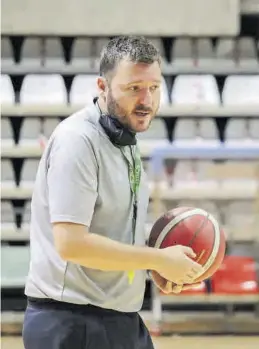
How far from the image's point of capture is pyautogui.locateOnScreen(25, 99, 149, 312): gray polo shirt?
5.23ft

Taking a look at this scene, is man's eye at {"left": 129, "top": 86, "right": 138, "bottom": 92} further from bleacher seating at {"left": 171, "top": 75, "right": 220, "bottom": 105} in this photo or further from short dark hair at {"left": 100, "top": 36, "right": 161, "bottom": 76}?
bleacher seating at {"left": 171, "top": 75, "right": 220, "bottom": 105}

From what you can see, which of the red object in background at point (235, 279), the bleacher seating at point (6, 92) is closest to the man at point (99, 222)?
the red object in background at point (235, 279)

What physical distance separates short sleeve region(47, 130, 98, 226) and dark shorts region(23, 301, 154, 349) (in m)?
0.27

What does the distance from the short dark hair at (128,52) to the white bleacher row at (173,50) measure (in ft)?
11.0

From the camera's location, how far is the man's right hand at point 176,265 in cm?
160

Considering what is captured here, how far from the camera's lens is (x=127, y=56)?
1638 millimetres

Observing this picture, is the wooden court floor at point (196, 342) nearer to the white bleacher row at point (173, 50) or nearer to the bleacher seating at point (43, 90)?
the bleacher seating at point (43, 90)

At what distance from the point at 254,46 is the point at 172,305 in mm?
2010

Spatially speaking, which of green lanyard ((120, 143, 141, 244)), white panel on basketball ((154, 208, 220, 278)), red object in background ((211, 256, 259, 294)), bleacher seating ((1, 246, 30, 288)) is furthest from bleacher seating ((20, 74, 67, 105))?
green lanyard ((120, 143, 141, 244))

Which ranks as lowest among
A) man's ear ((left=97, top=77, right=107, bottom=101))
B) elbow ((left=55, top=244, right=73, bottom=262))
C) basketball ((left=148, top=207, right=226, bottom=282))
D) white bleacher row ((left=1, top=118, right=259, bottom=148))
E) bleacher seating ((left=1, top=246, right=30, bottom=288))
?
bleacher seating ((left=1, top=246, right=30, bottom=288))

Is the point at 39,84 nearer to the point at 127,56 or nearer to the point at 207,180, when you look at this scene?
the point at 207,180

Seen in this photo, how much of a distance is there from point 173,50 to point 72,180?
143 inches

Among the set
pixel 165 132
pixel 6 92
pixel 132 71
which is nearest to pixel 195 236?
pixel 132 71

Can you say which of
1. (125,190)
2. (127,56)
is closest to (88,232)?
(125,190)
